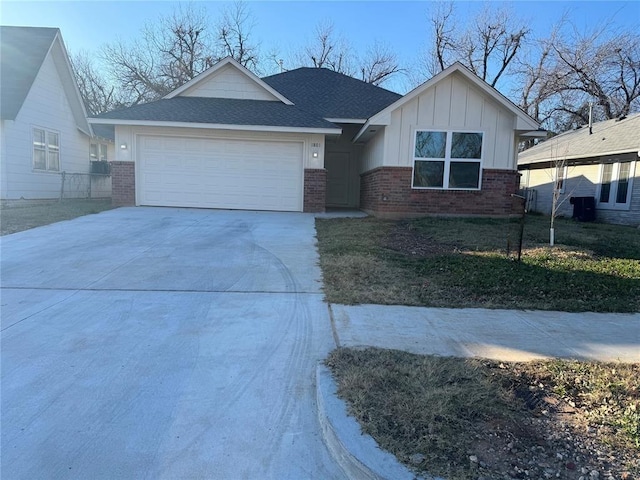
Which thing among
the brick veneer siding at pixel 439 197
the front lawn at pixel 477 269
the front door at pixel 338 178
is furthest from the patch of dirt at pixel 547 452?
the front door at pixel 338 178

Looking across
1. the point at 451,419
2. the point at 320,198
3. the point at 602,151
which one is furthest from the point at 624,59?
the point at 451,419

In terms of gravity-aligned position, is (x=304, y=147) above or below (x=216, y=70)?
below

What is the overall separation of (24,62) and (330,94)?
37.7 feet

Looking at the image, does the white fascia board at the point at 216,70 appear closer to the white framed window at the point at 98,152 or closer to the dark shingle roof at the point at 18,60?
the dark shingle roof at the point at 18,60

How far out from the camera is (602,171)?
16.0m

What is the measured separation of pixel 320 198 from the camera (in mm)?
14133

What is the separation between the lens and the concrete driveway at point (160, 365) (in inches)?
96.8

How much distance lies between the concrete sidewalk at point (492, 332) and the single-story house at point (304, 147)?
8168 millimetres

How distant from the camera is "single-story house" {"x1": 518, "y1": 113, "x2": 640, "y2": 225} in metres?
14.4

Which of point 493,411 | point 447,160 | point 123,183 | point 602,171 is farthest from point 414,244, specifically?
point 602,171

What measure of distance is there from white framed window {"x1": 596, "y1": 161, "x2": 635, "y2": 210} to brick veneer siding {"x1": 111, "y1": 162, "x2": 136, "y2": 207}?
16708 mm

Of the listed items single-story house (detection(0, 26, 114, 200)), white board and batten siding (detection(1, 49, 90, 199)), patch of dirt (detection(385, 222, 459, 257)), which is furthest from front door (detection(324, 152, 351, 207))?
white board and batten siding (detection(1, 49, 90, 199))

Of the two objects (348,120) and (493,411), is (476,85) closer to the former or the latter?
(348,120)

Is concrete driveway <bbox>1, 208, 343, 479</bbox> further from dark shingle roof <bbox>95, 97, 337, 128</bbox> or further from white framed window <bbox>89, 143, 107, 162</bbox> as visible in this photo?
white framed window <bbox>89, 143, 107, 162</bbox>
